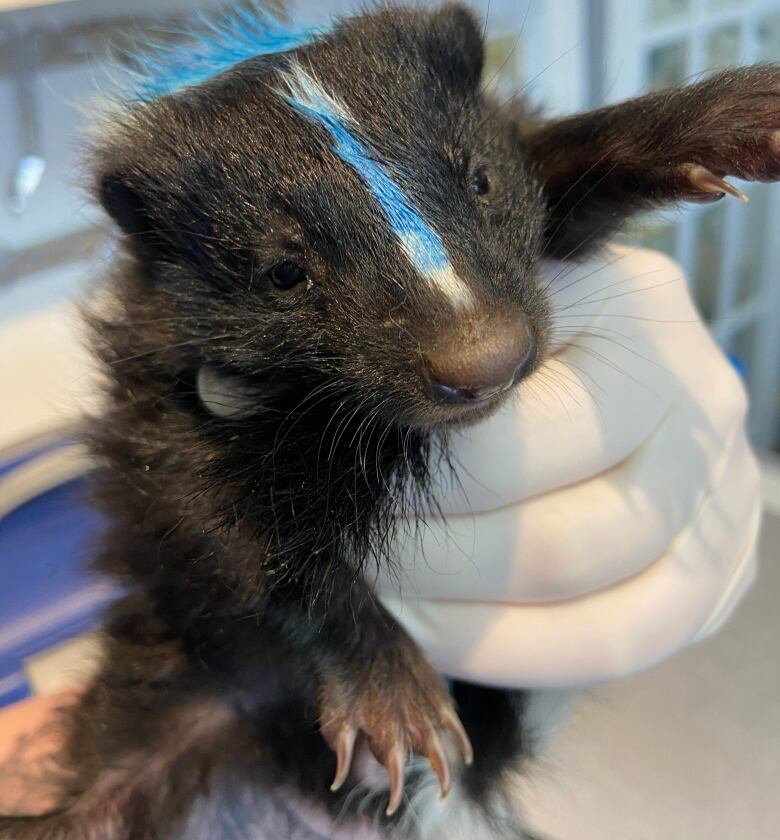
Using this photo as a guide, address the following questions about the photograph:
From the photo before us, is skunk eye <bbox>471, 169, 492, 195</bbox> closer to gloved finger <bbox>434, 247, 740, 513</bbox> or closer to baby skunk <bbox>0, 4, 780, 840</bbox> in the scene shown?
baby skunk <bbox>0, 4, 780, 840</bbox>

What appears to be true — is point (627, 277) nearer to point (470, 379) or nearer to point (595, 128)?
point (595, 128)

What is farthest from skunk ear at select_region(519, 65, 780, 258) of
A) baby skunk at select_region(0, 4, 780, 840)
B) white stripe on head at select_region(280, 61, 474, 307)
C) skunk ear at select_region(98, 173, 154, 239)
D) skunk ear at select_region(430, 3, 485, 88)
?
skunk ear at select_region(98, 173, 154, 239)

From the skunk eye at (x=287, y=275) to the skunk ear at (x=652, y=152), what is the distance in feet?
1.41

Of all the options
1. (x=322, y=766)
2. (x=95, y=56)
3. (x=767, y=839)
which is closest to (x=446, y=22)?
(x=322, y=766)

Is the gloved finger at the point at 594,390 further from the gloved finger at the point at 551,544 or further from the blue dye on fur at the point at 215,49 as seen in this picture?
the blue dye on fur at the point at 215,49

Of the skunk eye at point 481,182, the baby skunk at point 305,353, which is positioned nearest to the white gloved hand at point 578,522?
the baby skunk at point 305,353

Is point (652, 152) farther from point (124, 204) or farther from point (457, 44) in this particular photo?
point (124, 204)

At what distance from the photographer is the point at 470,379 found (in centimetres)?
80

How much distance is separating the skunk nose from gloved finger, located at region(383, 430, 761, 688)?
554 mm

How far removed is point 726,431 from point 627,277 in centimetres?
33

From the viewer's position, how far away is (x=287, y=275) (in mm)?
929

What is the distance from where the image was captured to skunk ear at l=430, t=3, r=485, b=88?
1069 mm

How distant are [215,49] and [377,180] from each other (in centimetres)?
40

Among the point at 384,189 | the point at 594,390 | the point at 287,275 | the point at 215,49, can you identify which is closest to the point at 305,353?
the point at 287,275
